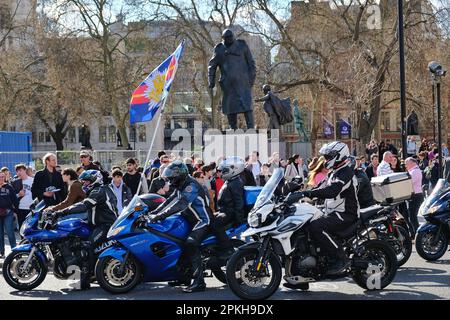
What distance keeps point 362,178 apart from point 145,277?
3.67 meters

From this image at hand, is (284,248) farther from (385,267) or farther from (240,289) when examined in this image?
(385,267)

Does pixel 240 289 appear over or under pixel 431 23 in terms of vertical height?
under

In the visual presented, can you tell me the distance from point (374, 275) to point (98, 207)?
3843mm

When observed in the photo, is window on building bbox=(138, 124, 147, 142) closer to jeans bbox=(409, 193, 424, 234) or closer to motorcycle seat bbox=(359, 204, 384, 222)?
jeans bbox=(409, 193, 424, 234)

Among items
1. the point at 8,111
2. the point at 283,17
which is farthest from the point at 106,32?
the point at 283,17

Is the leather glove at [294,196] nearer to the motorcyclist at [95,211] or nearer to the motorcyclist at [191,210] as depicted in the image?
the motorcyclist at [191,210]

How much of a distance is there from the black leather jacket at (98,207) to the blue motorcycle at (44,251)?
0.64ft

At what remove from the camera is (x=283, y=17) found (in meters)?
37.1

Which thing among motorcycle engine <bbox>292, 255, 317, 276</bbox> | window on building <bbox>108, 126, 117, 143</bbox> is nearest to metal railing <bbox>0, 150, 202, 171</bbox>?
motorcycle engine <bbox>292, 255, 317, 276</bbox>

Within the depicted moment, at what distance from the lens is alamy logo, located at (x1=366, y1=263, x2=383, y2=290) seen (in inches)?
344

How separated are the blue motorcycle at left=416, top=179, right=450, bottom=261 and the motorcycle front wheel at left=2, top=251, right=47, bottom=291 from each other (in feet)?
18.6

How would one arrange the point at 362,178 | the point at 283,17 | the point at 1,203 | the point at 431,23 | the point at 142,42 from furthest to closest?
the point at 142,42
the point at 283,17
the point at 431,23
the point at 1,203
the point at 362,178

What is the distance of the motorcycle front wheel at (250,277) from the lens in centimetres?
816

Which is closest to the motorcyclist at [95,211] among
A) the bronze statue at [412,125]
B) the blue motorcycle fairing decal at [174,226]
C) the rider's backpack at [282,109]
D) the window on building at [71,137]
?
the blue motorcycle fairing decal at [174,226]
